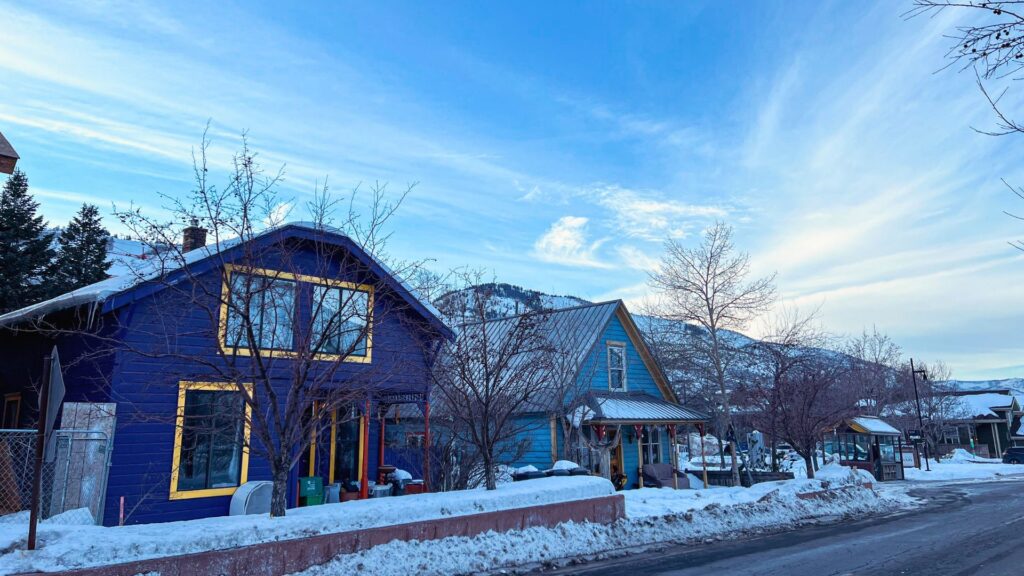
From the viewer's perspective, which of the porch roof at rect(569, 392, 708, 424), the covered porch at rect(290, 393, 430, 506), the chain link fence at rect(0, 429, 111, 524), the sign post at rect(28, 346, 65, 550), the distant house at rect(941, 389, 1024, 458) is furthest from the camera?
the distant house at rect(941, 389, 1024, 458)

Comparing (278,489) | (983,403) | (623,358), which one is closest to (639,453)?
(623,358)

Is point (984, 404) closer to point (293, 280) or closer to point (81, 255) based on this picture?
point (293, 280)

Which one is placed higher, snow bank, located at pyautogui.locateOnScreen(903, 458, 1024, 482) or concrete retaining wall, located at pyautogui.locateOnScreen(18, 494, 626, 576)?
concrete retaining wall, located at pyautogui.locateOnScreen(18, 494, 626, 576)

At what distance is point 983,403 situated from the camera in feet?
222

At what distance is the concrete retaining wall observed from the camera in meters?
7.25

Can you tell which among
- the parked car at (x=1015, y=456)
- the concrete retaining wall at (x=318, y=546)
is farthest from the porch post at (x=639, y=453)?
the parked car at (x=1015, y=456)

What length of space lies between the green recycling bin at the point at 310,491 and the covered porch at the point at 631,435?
9.40 metres

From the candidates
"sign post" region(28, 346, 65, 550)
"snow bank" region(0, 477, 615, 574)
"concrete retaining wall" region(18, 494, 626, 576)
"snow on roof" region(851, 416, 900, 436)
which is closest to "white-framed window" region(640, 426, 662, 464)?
"snow on roof" region(851, 416, 900, 436)

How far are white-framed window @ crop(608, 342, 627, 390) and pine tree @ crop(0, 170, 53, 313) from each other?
85.7 ft

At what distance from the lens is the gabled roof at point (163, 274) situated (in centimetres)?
1195

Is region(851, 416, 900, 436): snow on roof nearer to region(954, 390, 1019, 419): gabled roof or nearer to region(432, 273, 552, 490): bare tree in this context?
region(432, 273, 552, 490): bare tree

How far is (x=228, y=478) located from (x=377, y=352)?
4.34m

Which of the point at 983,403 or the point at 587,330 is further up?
the point at 587,330

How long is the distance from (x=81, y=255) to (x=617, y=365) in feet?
94.0
